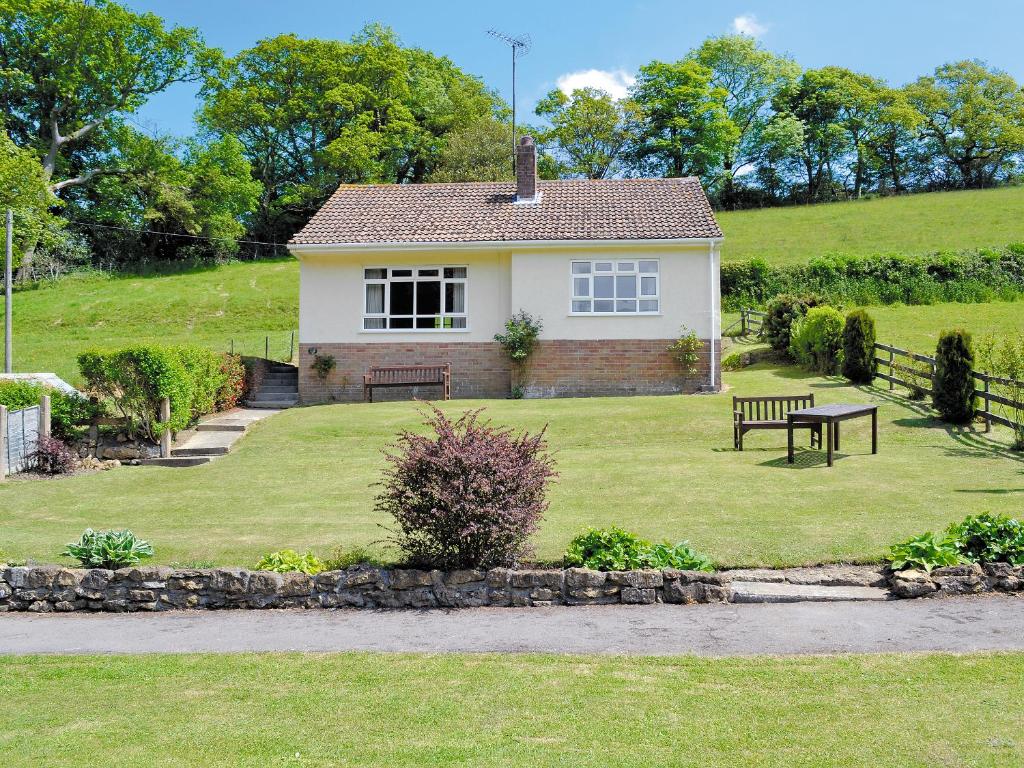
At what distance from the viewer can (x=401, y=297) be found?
76.9 ft

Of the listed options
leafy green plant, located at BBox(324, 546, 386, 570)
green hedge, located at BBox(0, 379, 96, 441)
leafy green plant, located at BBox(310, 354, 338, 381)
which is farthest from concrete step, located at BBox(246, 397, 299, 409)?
leafy green plant, located at BBox(324, 546, 386, 570)

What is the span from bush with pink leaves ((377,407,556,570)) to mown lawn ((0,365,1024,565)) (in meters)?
0.78

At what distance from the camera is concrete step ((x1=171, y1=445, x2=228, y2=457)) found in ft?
53.5

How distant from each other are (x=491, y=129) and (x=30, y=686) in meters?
49.0

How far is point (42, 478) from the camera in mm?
15031

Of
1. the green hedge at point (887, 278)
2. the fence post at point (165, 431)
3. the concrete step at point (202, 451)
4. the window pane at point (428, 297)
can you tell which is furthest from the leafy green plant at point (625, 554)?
the green hedge at point (887, 278)

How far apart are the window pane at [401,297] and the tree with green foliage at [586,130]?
39.3 meters

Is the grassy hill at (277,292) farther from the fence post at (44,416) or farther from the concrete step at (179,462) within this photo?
the concrete step at (179,462)

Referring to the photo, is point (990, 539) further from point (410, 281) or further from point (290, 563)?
point (410, 281)

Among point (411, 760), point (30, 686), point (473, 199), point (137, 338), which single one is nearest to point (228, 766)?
point (411, 760)

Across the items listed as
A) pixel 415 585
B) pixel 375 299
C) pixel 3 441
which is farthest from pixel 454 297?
pixel 415 585

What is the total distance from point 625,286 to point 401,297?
6235 mm

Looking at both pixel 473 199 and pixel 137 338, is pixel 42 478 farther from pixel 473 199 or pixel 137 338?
pixel 137 338

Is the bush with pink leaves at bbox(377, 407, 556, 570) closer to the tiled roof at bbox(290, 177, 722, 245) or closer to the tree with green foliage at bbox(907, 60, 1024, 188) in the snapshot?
the tiled roof at bbox(290, 177, 722, 245)
